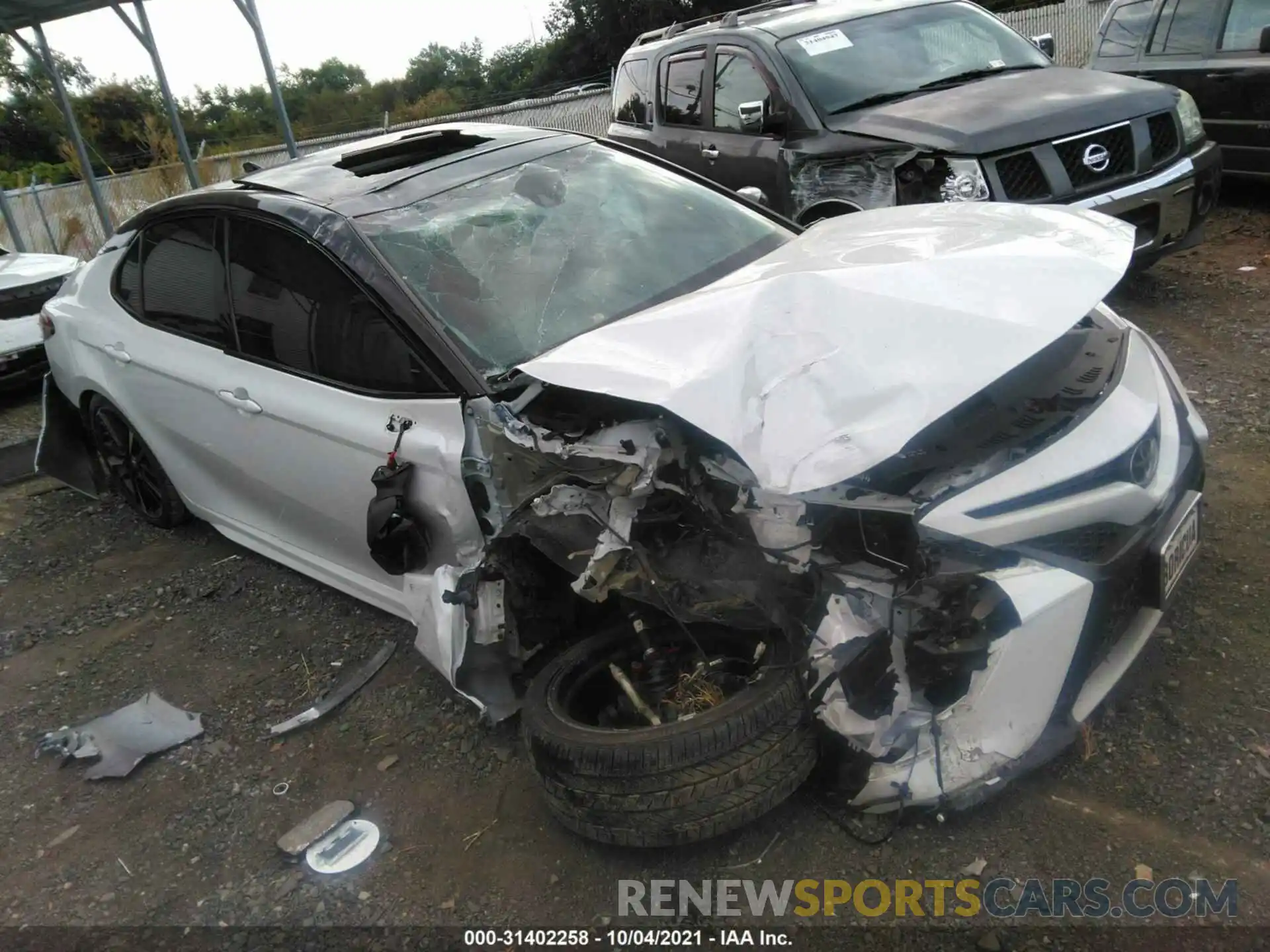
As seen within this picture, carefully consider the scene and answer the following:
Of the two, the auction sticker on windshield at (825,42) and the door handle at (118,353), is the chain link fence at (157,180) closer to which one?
the auction sticker on windshield at (825,42)

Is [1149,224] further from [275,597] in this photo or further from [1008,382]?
[275,597]

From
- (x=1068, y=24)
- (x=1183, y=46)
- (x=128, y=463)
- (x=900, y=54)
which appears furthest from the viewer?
(x=1068, y=24)

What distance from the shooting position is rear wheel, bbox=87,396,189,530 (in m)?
4.17

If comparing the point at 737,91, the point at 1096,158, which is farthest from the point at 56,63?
the point at 1096,158

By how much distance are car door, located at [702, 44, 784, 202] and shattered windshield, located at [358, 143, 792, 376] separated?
2.06 meters

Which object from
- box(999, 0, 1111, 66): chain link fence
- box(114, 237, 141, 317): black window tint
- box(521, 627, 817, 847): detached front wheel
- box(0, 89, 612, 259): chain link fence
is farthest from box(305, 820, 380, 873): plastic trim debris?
box(999, 0, 1111, 66): chain link fence

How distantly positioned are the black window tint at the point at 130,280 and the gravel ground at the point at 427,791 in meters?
1.22

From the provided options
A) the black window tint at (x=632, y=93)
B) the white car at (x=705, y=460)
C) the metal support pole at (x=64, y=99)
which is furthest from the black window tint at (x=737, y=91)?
the metal support pole at (x=64, y=99)

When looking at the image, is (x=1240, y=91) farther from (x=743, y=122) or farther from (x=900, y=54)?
(x=743, y=122)

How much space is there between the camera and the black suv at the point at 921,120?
4.61m

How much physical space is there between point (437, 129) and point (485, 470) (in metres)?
1.82

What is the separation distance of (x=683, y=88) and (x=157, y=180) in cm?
941

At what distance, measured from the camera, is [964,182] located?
14.8 feet

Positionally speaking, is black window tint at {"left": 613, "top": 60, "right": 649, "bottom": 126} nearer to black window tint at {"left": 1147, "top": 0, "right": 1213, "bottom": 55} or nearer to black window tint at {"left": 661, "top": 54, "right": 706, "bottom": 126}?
black window tint at {"left": 661, "top": 54, "right": 706, "bottom": 126}
